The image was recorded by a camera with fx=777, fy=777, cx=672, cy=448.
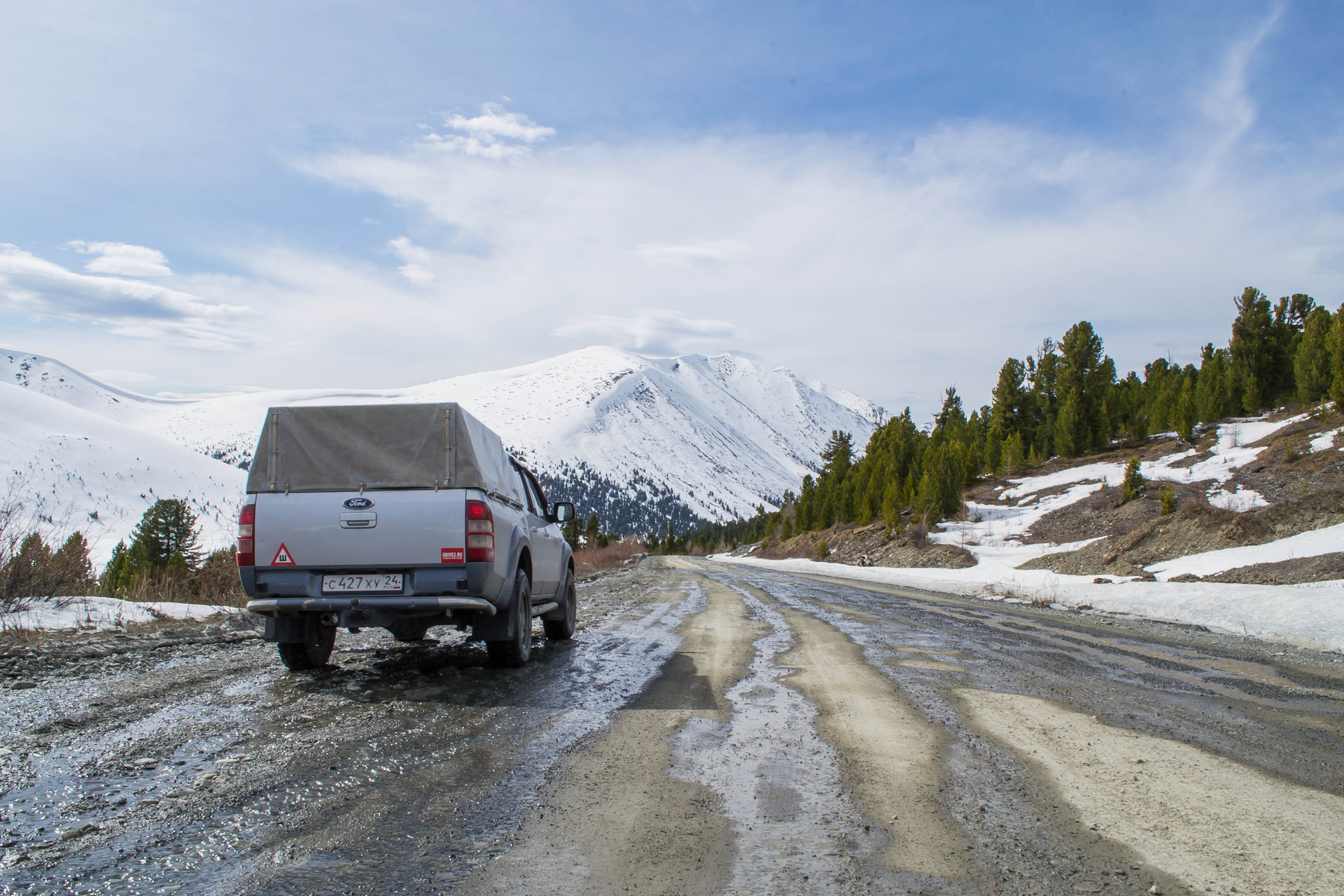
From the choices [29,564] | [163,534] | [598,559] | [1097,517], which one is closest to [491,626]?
[29,564]

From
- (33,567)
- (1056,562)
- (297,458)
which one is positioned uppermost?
(297,458)

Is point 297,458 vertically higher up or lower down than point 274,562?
higher up

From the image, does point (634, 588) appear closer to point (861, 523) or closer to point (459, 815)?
point (459, 815)

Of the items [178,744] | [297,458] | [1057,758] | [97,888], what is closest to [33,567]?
[297,458]

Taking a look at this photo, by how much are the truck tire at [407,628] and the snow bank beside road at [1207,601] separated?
10.6m

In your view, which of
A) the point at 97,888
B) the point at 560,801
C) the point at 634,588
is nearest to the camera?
the point at 97,888

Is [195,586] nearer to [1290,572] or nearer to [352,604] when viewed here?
[352,604]

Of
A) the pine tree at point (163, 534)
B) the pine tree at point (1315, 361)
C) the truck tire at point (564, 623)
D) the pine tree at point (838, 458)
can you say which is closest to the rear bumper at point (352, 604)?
the truck tire at point (564, 623)

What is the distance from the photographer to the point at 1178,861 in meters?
2.88

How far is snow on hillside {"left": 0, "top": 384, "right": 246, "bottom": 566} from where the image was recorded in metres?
98.4

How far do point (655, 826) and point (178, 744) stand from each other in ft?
9.34

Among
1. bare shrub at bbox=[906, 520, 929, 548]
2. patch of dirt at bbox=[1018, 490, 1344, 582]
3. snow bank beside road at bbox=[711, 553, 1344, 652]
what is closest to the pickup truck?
snow bank beside road at bbox=[711, 553, 1344, 652]

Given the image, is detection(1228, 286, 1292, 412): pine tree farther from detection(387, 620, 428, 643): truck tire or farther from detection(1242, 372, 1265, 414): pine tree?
detection(387, 620, 428, 643): truck tire

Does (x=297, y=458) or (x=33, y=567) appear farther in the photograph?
(x=33, y=567)
